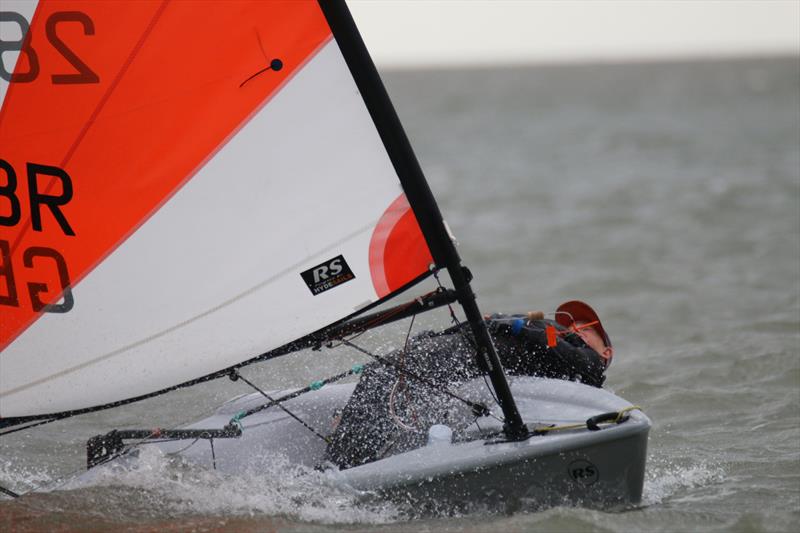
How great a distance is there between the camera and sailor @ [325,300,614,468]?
4.41 m

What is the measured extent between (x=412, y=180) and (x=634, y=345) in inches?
164

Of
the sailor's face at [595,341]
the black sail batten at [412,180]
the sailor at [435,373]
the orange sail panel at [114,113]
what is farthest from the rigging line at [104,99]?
the sailor's face at [595,341]

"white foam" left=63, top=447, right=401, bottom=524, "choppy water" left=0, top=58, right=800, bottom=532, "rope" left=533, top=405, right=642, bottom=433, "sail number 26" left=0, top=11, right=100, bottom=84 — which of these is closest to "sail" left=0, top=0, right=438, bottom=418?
"sail number 26" left=0, top=11, right=100, bottom=84

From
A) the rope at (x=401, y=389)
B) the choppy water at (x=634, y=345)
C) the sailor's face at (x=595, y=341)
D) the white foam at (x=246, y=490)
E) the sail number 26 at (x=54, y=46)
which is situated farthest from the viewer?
the sailor's face at (x=595, y=341)

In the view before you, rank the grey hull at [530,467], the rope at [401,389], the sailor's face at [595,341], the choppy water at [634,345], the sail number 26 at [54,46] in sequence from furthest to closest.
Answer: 1. the sailor's face at [595,341]
2. the rope at [401,389]
3. the choppy water at [634,345]
4. the grey hull at [530,467]
5. the sail number 26 at [54,46]

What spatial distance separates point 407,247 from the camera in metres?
4.08

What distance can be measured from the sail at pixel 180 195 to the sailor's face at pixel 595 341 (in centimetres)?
95

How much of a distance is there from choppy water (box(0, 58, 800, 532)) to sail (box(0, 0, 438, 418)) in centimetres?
53

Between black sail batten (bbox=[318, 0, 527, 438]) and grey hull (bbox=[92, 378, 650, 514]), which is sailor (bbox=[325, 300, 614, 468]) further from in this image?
black sail batten (bbox=[318, 0, 527, 438])

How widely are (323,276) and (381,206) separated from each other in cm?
33

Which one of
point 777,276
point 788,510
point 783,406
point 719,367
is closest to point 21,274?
point 788,510

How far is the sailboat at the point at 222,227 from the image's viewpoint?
3912 millimetres

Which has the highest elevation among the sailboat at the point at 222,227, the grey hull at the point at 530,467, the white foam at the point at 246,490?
the sailboat at the point at 222,227

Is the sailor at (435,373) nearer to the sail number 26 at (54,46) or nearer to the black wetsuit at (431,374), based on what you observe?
the black wetsuit at (431,374)
